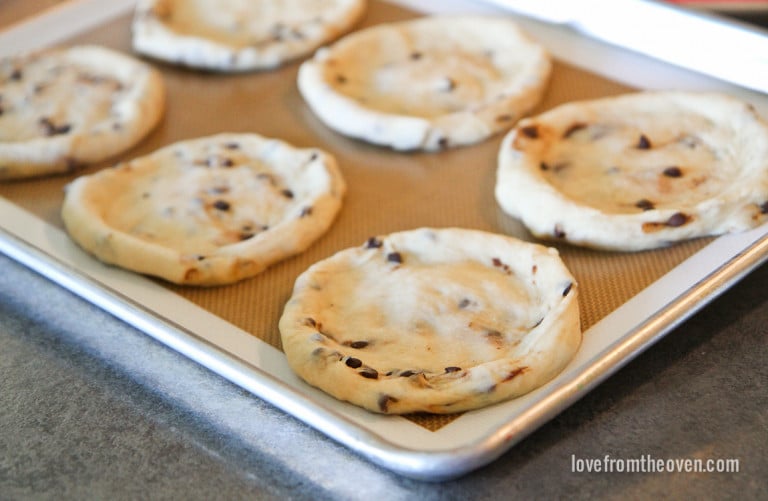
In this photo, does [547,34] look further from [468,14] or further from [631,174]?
[631,174]

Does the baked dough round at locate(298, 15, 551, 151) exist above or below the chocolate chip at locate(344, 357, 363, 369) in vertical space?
above

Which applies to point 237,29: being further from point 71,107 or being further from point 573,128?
point 573,128

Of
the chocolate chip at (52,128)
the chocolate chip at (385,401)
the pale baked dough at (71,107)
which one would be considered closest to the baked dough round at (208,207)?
the pale baked dough at (71,107)

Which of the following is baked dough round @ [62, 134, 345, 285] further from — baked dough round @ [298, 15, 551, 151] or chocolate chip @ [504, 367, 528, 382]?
chocolate chip @ [504, 367, 528, 382]

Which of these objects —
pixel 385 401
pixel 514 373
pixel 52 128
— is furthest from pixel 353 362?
pixel 52 128

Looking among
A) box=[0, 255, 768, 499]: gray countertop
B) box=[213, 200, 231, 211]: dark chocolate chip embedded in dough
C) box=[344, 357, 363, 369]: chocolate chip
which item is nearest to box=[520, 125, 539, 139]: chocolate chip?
box=[0, 255, 768, 499]: gray countertop

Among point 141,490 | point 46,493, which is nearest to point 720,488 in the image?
point 141,490
